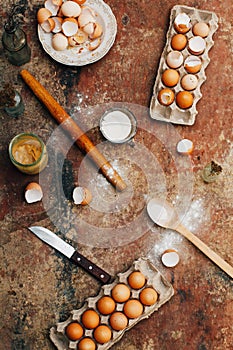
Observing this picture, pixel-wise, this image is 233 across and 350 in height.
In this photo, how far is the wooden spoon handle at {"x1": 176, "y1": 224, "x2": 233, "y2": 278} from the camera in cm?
193

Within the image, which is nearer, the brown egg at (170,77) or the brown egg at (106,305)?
the brown egg at (106,305)

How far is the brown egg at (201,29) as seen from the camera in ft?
6.48

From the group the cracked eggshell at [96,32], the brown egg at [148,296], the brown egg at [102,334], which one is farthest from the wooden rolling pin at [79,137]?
the brown egg at [102,334]

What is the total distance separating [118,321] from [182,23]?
3.28ft

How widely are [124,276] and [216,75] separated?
2.49 ft

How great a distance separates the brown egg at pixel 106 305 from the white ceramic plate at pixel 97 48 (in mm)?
781

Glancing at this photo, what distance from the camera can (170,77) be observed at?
1942mm

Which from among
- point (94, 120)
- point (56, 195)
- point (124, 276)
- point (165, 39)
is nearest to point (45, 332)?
point (124, 276)

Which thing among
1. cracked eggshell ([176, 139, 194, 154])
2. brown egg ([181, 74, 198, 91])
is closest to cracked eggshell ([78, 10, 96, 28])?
brown egg ([181, 74, 198, 91])

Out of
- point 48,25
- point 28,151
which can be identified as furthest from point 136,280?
point 48,25

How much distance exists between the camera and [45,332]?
1895 mm

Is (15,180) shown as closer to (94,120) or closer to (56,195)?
(56,195)

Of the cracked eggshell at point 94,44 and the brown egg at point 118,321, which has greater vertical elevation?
the cracked eggshell at point 94,44

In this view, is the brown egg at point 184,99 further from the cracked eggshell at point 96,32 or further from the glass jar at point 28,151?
the glass jar at point 28,151
